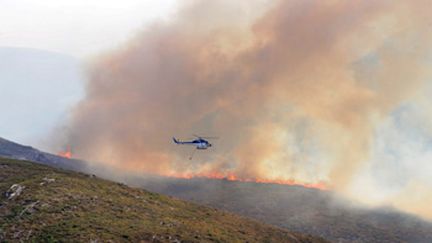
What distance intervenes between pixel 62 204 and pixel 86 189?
18.6 metres

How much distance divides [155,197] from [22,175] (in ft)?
140

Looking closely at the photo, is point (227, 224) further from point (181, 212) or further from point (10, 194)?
point (10, 194)

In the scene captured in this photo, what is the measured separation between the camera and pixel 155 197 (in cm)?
13838

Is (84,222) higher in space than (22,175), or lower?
lower

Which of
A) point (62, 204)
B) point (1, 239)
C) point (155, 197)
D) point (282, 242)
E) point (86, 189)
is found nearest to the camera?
point (1, 239)

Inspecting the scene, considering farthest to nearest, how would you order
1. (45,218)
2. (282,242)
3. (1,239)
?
(282,242) < (45,218) < (1,239)

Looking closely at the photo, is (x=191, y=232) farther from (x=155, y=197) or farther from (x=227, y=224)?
(x=155, y=197)

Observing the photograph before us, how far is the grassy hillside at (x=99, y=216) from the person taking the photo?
278 feet

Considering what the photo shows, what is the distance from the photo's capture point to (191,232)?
339 feet

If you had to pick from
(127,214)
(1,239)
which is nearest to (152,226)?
(127,214)

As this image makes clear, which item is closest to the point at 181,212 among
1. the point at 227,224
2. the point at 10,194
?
the point at 227,224

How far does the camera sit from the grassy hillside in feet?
278

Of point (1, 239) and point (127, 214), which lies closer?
point (1, 239)

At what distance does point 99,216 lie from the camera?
9762 cm
